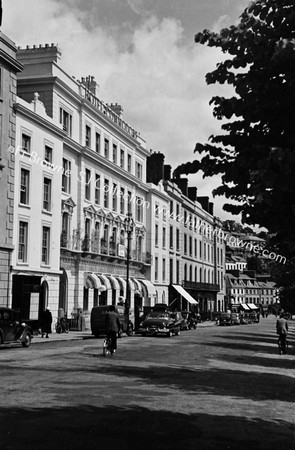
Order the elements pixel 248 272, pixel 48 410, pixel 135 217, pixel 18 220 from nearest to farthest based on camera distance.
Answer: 1. pixel 48 410
2. pixel 18 220
3. pixel 135 217
4. pixel 248 272

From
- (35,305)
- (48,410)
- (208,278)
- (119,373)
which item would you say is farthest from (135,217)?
(48,410)

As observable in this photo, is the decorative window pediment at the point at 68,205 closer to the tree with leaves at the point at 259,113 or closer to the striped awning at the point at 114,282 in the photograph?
the striped awning at the point at 114,282

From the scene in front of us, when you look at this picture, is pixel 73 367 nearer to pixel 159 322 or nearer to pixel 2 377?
pixel 2 377

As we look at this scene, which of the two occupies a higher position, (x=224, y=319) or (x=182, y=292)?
(x=182, y=292)

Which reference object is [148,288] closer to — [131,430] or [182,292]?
[182,292]

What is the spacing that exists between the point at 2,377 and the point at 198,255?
2684 inches

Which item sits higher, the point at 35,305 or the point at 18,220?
the point at 18,220

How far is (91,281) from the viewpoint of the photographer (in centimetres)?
4425

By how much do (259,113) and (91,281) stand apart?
125 ft

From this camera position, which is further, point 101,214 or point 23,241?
point 101,214

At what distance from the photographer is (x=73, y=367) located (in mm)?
16516

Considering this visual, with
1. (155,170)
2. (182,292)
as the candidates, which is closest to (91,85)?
(155,170)

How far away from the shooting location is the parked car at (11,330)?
2331 centimetres

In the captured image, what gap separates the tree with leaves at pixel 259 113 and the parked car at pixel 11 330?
57.9 feet
